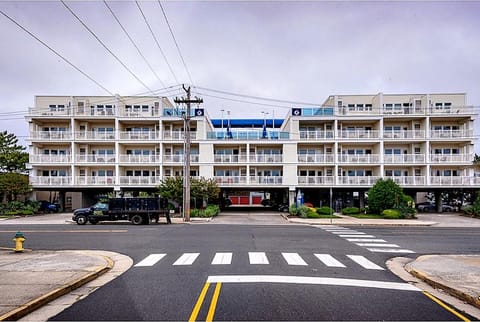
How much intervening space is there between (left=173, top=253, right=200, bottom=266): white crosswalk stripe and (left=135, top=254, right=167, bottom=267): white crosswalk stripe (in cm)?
76

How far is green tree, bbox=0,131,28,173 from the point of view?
46.2 metres

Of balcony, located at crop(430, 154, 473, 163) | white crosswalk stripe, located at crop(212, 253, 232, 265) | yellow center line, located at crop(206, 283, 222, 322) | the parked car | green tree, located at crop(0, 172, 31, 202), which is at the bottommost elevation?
the parked car

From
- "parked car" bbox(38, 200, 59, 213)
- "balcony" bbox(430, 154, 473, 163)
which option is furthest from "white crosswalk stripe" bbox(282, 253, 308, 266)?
"parked car" bbox(38, 200, 59, 213)

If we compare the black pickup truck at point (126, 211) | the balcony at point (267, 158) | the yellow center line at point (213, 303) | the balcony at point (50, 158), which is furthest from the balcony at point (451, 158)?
the balcony at point (50, 158)

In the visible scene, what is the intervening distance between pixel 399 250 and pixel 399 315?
9.96 m

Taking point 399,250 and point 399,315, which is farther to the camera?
point 399,250

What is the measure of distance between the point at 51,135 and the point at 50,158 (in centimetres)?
277

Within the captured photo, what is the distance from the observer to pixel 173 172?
4562 cm

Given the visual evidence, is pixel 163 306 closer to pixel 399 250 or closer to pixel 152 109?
pixel 399 250

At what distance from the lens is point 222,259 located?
12.5 meters

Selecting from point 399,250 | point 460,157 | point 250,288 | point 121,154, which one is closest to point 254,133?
point 121,154

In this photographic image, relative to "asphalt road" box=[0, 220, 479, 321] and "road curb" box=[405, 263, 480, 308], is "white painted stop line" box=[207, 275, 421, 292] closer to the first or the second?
"asphalt road" box=[0, 220, 479, 321]

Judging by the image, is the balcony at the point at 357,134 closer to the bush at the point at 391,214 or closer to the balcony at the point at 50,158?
the bush at the point at 391,214

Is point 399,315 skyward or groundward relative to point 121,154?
groundward
